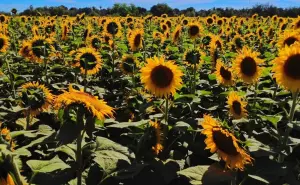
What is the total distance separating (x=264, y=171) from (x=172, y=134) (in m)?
1.39

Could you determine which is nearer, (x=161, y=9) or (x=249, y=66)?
(x=249, y=66)

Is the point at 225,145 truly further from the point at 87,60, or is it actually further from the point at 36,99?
the point at 87,60

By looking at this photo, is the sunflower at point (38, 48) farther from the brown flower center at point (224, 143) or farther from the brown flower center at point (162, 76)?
the brown flower center at point (224, 143)

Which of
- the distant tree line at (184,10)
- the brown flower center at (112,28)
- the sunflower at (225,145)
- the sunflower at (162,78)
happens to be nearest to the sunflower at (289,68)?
the sunflower at (162,78)

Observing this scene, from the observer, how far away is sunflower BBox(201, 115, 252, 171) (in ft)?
10.1

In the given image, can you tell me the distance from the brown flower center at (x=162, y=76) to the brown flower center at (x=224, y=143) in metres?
1.45

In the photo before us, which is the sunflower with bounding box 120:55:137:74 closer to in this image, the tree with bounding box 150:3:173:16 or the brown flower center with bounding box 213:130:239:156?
the brown flower center with bounding box 213:130:239:156

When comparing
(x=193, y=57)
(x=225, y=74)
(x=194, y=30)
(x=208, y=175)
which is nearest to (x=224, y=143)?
(x=208, y=175)

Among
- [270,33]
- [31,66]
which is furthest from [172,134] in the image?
[270,33]

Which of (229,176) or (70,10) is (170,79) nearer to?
(229,176)

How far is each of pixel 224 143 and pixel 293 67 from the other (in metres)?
1.63

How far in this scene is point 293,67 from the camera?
436 cm

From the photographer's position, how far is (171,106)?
207 inches

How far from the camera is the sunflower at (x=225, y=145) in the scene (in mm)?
3074
